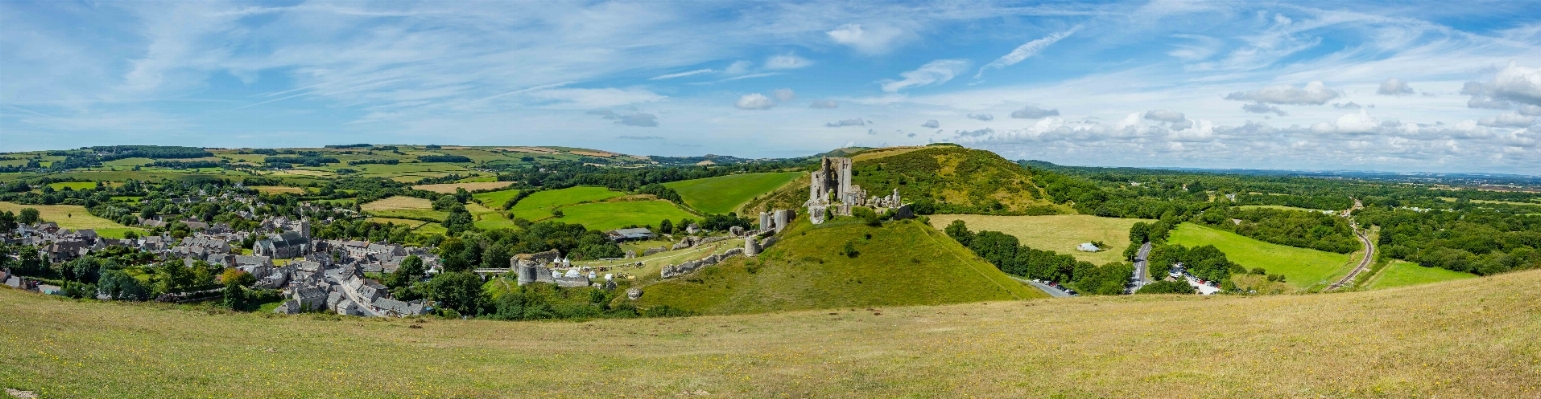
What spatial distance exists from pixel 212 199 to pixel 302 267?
101417 millimetres

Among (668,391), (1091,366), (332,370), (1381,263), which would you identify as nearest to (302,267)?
(332,370)

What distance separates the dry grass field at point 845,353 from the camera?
16.2 m

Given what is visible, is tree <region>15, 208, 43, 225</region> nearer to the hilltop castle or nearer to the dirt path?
the hilltop castle

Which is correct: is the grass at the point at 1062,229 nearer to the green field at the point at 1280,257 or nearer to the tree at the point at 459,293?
the green field at the point at 1280,257

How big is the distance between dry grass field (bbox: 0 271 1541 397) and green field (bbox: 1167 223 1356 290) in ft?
184

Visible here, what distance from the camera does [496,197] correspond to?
6555 inches

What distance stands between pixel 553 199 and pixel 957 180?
82.9 metres

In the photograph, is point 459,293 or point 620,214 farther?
point 620,214

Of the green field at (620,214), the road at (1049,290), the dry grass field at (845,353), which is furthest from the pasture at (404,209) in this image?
the dry grass field at (845,353)

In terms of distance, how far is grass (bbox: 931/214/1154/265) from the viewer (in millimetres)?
90375

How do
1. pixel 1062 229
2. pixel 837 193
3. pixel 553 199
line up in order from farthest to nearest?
pixel 553 199 < pixel 1062 229 < pixel 837 193

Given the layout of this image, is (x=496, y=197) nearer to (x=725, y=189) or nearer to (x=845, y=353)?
(x=725, y=189)

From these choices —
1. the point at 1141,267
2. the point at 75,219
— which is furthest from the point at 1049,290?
the point at 75,219

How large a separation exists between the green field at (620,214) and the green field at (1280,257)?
78555 mm
